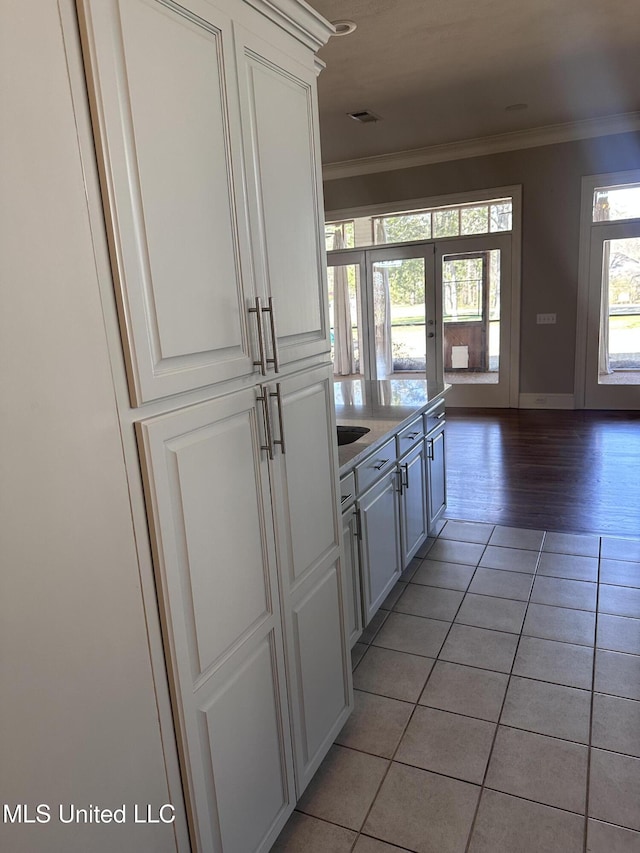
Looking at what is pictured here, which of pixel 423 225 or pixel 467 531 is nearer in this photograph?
pixel 467 531

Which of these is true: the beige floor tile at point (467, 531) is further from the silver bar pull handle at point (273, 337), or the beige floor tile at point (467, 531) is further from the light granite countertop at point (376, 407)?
the silver bar pull handle at point (273, 337)

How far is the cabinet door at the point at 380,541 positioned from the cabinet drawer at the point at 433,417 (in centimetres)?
53

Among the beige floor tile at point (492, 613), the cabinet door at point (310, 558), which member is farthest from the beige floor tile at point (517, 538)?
the cabinet door at point (310, 558)

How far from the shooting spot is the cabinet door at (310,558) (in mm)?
1539

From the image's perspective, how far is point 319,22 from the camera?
155cm

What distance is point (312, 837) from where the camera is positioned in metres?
1.63

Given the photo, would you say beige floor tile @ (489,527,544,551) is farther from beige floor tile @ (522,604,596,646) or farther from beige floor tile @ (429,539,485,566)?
beige floor tile @ (522,604,596,646)

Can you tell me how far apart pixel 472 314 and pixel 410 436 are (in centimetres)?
448

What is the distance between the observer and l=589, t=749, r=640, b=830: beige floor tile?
162 centimetres

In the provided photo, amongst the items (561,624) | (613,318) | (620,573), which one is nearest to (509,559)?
(620,573)

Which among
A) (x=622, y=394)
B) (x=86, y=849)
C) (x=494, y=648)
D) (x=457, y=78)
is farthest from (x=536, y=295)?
(x=86, y=849)

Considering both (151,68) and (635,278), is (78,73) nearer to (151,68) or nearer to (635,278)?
(151,68)

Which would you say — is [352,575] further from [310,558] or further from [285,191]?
[285,191]

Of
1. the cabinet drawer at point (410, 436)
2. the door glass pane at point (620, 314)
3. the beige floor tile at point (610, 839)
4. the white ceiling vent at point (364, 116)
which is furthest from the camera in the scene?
the door glass pane at point (620, 314)
